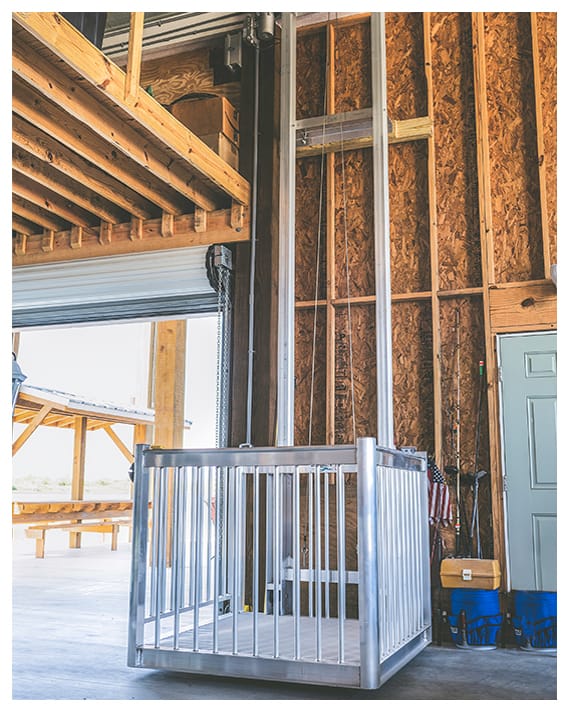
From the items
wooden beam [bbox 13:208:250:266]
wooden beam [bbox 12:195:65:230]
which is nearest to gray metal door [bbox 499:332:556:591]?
wooden beam [bbox 13:208:250:266]

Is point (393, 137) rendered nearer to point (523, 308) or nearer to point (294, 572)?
point (523, 308)

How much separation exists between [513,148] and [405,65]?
1286 mm

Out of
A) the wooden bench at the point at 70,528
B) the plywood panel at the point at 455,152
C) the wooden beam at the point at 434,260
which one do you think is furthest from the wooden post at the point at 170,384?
the plywood panel at the point at 455,152

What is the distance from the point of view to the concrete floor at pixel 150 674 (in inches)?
141

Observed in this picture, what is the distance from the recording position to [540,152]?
571 centimetres

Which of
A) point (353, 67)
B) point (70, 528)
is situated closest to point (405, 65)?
point (353, 67)

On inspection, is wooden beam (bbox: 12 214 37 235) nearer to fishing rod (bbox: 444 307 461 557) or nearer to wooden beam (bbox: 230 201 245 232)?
wooden beam (bbox: 230 201 245 232)

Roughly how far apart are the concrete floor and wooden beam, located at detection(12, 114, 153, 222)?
3366 mm

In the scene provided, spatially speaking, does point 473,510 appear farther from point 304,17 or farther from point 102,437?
point 102,437

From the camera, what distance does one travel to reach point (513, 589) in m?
5.29

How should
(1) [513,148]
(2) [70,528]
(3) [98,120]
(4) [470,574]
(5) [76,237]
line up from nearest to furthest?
(3) [98,120]
(4) [470,574]
(1) [513,148]
(5) [76,237]
(2) [70,528]

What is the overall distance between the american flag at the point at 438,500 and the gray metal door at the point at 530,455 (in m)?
0.46
